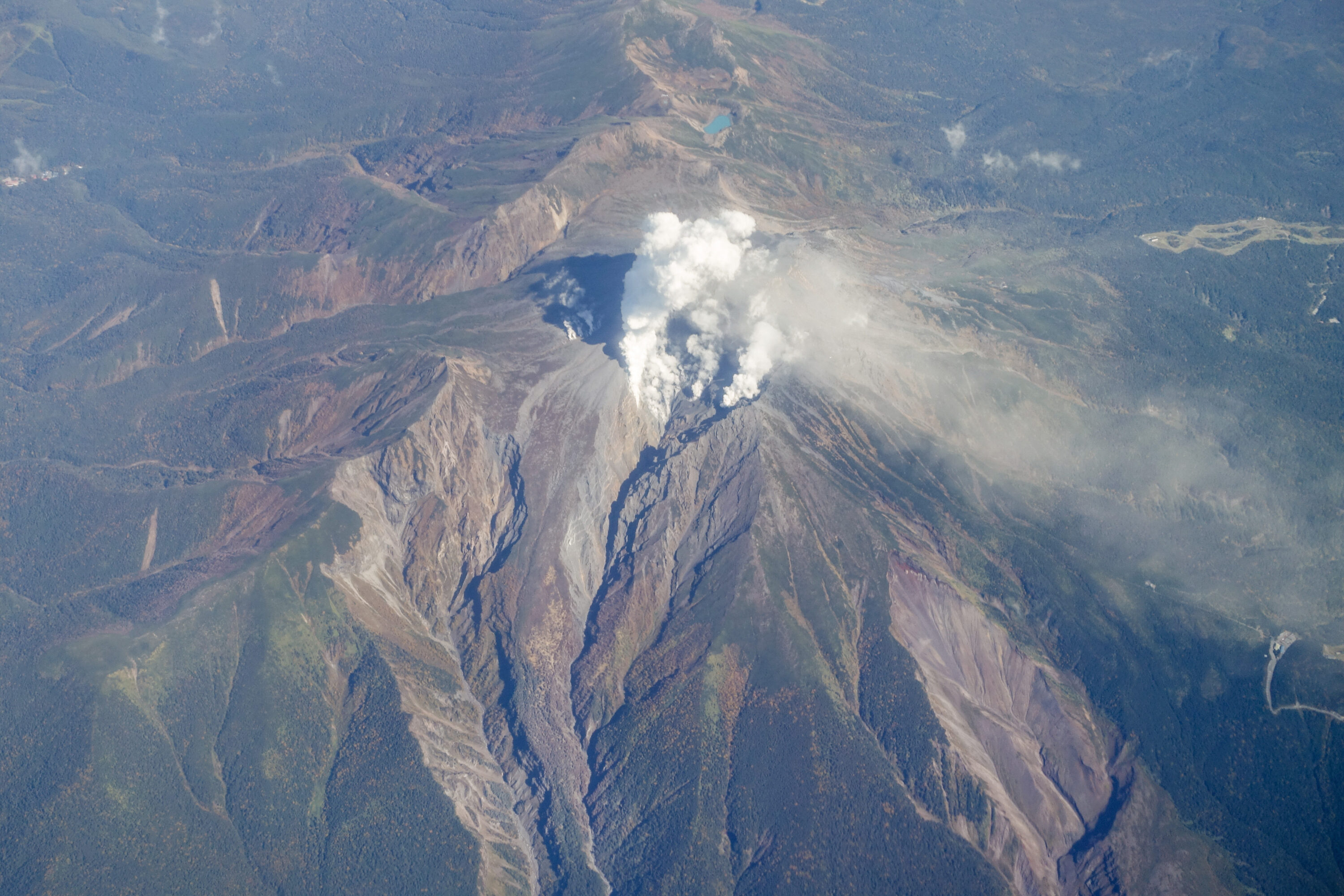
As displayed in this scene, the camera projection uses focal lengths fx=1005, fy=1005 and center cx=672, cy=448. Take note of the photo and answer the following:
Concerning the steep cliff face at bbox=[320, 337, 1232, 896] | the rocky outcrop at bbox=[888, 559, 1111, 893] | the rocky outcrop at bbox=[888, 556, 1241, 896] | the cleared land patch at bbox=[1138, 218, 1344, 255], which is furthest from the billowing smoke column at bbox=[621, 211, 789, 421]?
the cleared land patch at bbox=[1138, 218, 1344, 255]

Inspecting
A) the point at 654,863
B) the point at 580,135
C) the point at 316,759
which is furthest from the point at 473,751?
the point at 580,135

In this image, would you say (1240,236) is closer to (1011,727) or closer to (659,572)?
(1011,727)

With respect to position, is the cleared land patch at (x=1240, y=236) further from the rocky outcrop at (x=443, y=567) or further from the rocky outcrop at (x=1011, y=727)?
the rocky outcrop at (x=443, y=567)

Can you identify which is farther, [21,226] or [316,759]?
[21,226]

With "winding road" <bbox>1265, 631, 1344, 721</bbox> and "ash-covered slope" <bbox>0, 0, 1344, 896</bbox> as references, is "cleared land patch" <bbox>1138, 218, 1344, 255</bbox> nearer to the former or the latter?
"ash-covered slope" <bbox>0, 0, 1344, 896</bbox>

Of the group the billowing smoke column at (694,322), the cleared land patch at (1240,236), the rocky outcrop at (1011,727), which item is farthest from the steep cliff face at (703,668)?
the cleared land patch at (1240,236)

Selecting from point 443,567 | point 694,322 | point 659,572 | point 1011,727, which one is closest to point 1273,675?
point 1011,727

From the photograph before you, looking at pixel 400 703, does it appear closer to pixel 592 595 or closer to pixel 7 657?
pixel 592 595
